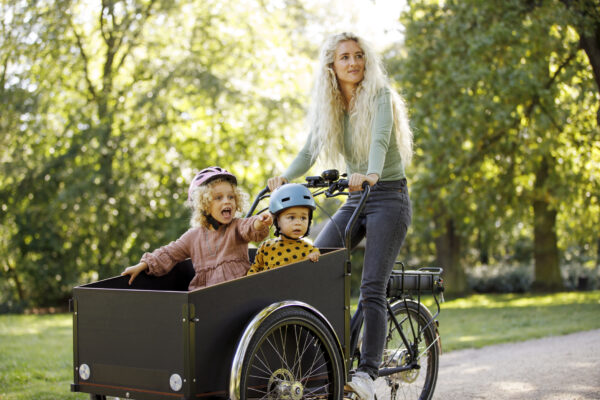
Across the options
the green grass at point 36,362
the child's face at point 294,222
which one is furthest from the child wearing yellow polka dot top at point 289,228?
the green grass at point 36,362

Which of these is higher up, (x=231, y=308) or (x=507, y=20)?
(x=507, y=20)

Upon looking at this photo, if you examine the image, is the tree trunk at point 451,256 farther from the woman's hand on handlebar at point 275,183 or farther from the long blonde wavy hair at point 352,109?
the woman's hand on handlebar at point 275,183

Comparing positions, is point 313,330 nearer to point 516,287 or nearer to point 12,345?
point 12,345

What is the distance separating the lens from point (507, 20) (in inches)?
455

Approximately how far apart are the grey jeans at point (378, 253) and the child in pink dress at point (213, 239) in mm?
557

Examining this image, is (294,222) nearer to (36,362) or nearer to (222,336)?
(222,336)

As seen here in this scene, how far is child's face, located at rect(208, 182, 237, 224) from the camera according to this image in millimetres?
3602

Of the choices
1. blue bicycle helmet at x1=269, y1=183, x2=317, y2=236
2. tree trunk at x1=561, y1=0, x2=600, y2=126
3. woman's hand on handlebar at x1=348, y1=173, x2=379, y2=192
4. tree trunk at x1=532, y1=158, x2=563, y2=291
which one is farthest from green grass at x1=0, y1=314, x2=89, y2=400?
tree trunk at x1=532, y1=158, x2=563, y2=291

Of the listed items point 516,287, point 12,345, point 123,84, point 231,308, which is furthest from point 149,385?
point 516,287

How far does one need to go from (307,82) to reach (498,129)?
5.95 m

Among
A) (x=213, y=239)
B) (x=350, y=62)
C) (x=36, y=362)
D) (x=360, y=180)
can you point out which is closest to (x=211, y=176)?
(x=213, y=239)

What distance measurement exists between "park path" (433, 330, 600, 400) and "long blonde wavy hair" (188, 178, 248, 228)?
2.21m

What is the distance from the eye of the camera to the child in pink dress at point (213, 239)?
3504mm

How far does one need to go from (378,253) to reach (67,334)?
8.31 meters
